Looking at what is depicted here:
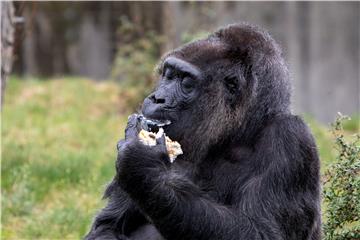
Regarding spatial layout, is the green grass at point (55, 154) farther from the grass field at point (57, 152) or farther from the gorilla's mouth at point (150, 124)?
the gorilla's mouth at point (150, 124)

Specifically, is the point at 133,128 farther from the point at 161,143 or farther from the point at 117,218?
the point at 117,218

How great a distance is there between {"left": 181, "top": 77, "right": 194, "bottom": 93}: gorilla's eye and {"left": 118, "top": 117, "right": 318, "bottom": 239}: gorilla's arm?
0.45 m

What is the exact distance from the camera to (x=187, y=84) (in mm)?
4453

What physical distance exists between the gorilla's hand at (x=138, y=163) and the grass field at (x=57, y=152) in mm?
1670

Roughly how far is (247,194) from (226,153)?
0.34 meters

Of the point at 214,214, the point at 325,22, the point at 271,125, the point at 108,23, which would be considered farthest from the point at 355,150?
the point at 108,23

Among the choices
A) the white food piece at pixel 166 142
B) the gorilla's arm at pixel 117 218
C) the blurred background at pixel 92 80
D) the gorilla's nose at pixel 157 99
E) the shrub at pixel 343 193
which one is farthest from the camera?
the blurred background at pixel 92 80

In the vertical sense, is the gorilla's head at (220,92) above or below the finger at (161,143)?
above

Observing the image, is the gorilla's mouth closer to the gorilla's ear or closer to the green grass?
the gorilla's ear

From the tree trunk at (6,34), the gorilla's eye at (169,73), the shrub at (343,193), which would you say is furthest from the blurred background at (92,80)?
the gorilla's eye at (169,73)

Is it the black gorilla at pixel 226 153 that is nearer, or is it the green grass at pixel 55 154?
the black gorilla at pixel 226 153

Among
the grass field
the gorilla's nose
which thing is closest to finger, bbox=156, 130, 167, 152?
the gorilla's nose

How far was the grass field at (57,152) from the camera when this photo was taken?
674 centimetres

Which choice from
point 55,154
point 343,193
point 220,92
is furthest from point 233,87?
point 55,154
